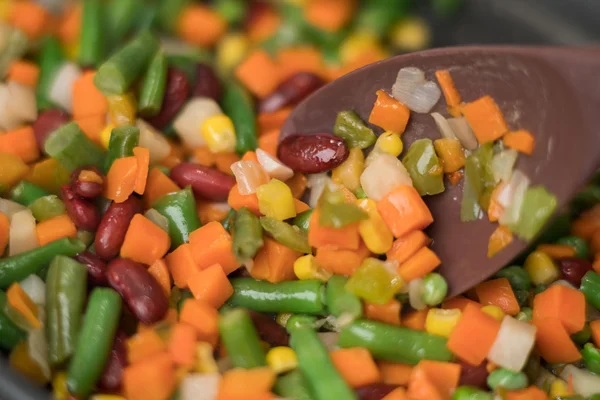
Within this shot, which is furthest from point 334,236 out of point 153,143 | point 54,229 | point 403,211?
point 54,229

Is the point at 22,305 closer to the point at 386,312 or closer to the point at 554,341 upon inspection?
the point at 386,312

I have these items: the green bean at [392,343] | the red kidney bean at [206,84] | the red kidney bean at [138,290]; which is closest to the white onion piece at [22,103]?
the red kidney bean at [206,84]

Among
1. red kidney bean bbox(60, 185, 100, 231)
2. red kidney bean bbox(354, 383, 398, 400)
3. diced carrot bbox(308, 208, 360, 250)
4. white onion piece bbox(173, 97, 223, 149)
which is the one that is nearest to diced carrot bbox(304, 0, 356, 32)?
white onion piece bbox(173, 97, 223, 149)

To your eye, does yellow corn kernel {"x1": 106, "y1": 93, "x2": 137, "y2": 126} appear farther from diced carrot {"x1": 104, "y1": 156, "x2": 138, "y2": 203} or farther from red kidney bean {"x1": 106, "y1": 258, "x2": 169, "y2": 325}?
red kidney bean {"x1": 106, "y1": 258, "x2": 169, "y2": 325}

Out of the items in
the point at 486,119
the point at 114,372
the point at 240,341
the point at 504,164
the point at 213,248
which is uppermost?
the point at 486,119

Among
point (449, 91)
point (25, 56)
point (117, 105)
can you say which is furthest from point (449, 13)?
point (25, 56)

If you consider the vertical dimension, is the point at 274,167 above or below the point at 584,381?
above
